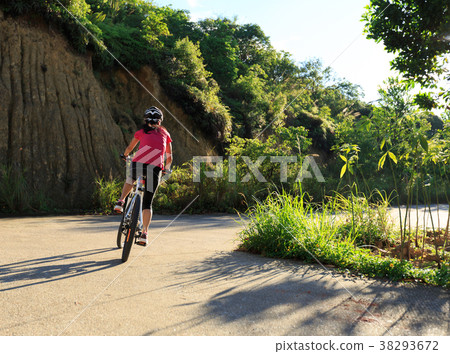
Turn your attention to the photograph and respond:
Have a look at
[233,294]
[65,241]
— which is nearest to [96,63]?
[65,241]

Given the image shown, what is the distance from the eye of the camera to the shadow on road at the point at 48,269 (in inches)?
152

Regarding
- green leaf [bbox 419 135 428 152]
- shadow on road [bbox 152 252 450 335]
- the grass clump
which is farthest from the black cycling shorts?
green leaf [bbox 419 135 428 152]

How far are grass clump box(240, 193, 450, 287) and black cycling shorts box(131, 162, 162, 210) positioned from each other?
166cm

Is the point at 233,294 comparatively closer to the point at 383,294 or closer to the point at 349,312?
the point at 349,312

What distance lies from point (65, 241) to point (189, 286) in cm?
350

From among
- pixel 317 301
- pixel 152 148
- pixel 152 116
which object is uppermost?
pixel 152 116

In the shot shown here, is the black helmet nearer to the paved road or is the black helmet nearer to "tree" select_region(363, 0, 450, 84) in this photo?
the paved road

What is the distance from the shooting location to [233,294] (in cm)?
352

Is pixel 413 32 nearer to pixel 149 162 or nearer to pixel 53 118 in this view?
pixel 149 162

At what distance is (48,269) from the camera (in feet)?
14.2

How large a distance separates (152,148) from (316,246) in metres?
2.72

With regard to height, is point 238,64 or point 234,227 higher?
point 238,64

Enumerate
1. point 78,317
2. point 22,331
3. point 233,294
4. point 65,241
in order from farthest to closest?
point 65,241
point 233,294
point 78,317
point 22,331

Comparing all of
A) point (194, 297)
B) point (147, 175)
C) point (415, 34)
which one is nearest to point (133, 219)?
point (147, 175)
